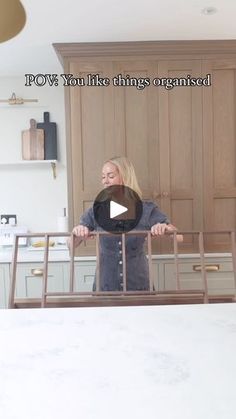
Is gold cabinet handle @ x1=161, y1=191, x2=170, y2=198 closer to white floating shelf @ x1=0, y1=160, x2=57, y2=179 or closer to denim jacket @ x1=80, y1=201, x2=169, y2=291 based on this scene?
denim jacket @ x1=80, y1=201, x2=169, y2=291

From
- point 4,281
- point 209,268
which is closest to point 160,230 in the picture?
point 209,268

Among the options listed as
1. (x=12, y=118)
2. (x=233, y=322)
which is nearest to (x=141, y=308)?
(x=233, y=322)

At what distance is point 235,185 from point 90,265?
3.37 ft

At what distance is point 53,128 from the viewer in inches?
104

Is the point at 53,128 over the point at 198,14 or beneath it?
beneath

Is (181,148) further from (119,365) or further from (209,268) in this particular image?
(119,365)

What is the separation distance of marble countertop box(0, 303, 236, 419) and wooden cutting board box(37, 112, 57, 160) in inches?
69.5

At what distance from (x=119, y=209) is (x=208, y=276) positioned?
874 mm

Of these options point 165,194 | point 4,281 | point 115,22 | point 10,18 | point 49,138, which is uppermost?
point 115,22

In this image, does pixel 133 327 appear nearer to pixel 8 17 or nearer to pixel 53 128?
pixel 8 17

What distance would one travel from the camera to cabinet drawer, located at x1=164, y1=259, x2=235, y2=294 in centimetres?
217

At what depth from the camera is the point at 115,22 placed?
6.10ft

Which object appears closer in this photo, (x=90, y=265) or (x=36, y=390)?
(x=36, y=390)

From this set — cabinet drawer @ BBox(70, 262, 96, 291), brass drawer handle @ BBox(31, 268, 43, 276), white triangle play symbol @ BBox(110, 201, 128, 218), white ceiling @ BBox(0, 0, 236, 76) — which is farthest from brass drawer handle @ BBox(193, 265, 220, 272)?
white ceiling @ BBox(0, 0, 236, 76)
